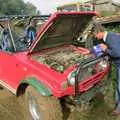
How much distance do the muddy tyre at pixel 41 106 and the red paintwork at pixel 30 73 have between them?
242 millimetres

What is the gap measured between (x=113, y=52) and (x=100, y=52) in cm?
26

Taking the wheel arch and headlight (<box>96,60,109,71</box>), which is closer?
the wheel arch

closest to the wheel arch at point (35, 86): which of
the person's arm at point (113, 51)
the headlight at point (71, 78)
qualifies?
the headlight at point (71, 78)

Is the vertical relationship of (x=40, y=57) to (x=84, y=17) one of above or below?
below

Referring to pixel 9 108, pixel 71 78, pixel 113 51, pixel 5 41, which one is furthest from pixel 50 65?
pixel 9 108

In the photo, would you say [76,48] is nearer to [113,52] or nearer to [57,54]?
[57,54]

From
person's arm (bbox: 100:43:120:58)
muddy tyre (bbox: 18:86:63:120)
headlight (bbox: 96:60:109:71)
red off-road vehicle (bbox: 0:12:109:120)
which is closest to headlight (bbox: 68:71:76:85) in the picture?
red off-road vehicle (bbox: 0:12:109:120)

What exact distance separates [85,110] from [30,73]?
148 cm

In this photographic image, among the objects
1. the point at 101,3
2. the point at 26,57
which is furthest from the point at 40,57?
the point at 101,3

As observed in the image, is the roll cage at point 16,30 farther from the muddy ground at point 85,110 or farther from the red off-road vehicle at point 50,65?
the muddy ground at point 85,110

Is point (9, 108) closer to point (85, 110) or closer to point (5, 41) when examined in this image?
point (5, 41)

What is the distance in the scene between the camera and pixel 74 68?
19.0ft

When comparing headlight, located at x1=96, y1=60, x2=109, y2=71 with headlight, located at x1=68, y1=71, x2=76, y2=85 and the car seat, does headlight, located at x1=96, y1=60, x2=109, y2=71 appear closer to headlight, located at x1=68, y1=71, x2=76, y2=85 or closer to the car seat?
headlight, located at x1=68, y1=71, x2=76, y2=85

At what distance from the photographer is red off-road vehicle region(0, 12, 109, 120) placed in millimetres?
5570
